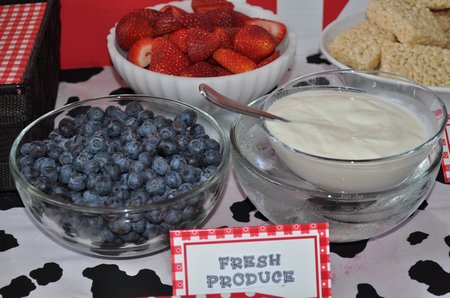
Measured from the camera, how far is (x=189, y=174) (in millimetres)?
955

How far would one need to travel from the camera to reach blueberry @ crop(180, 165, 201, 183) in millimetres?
955

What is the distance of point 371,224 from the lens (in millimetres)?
940

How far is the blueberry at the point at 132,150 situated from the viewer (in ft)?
3.24

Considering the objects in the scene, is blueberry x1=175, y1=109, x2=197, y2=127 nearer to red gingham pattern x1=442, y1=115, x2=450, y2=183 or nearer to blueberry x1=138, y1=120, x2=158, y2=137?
blueberry x1=138, y1=120, x2=158, y2=137

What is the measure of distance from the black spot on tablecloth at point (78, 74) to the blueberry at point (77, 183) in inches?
24.4

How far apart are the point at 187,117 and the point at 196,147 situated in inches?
3.0

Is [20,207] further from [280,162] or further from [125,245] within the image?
[280,162]

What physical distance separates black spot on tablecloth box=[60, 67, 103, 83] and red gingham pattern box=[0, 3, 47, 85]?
19 centimetres

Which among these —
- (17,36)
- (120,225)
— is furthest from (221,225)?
(17,36)

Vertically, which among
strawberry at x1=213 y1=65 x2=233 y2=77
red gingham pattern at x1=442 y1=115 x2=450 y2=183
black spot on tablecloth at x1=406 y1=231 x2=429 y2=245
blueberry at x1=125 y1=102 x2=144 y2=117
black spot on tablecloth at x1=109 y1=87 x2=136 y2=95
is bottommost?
black spot on tablecloth at x1=109 y1=87 x2=136 y2=95

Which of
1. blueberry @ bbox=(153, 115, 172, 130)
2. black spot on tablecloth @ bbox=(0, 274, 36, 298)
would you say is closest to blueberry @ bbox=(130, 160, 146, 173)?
blueberry @ bbox=(153, 115, 172, 130)

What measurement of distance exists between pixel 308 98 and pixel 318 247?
0.29 metres

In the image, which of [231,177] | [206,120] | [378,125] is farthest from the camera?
[231,177]

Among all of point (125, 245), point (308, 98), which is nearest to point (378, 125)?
point (308, 98)
